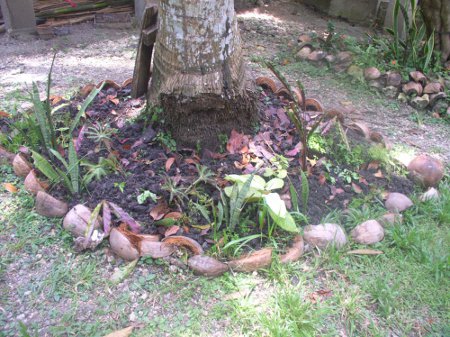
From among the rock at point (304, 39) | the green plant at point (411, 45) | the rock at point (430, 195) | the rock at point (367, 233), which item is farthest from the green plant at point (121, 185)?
the green plant at point (411, 45)

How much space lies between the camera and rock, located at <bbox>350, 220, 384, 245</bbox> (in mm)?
2469


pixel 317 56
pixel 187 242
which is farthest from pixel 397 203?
pixel 317 56

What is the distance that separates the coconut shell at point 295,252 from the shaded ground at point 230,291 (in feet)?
0.13

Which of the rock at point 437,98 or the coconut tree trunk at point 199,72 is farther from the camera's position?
the rock at point 437,98

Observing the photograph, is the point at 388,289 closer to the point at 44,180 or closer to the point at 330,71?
the point at 44,180

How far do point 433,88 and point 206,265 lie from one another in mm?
3076

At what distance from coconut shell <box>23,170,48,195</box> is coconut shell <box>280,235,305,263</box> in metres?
1.38

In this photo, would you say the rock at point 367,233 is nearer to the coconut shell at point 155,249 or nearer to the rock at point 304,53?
the coconut shell at point 155,249

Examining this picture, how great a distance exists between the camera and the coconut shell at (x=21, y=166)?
261cm

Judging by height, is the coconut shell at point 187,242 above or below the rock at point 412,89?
below

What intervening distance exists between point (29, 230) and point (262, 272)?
4.13ft

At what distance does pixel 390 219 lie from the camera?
2590mm

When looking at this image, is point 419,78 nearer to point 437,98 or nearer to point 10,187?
point 437,98

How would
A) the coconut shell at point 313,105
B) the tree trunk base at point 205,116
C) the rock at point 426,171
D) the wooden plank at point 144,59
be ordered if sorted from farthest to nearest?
the coconut shell at point 313,105
the rock at point 426,171
the wooden plank at point 144,59
the tree trunk base at point 205,116
